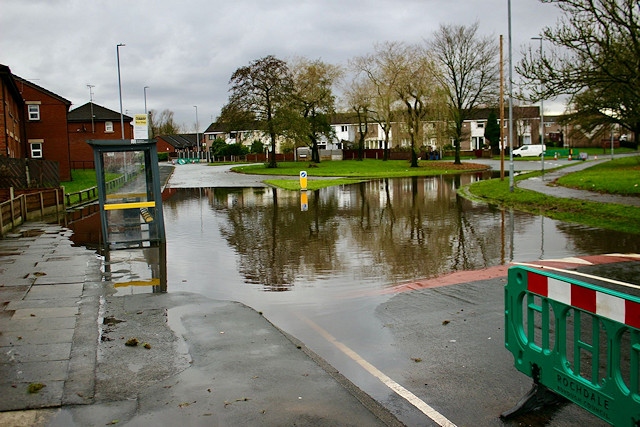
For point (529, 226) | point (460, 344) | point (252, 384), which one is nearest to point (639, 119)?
point (529, 226)

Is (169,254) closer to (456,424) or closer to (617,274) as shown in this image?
(617,274)

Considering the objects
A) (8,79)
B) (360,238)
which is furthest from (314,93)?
(360,238)

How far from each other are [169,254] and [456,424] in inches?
397

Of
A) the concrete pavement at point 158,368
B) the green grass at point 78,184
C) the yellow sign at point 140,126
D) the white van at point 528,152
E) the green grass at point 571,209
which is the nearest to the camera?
the concrete pavement at point 158,368

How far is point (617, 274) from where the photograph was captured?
32.7 ft

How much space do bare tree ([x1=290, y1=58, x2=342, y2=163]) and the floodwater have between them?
4850 centimetres

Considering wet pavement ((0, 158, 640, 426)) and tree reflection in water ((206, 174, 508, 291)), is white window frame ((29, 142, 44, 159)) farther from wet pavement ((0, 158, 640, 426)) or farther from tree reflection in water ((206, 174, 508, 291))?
wet pavement ((0, 158, 640, 426))

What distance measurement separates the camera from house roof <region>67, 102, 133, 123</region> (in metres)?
69.0

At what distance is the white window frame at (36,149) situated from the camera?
5191 cm

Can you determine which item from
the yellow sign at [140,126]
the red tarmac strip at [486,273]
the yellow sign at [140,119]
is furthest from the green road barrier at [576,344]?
the yellow sign at [140,119]

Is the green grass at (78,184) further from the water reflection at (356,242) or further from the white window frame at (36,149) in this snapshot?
the water reflection at (356,242)

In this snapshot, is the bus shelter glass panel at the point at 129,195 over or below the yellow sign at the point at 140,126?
below

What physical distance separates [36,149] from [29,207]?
33.4 metres

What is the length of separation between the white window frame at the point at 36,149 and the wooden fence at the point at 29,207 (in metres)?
29.4
